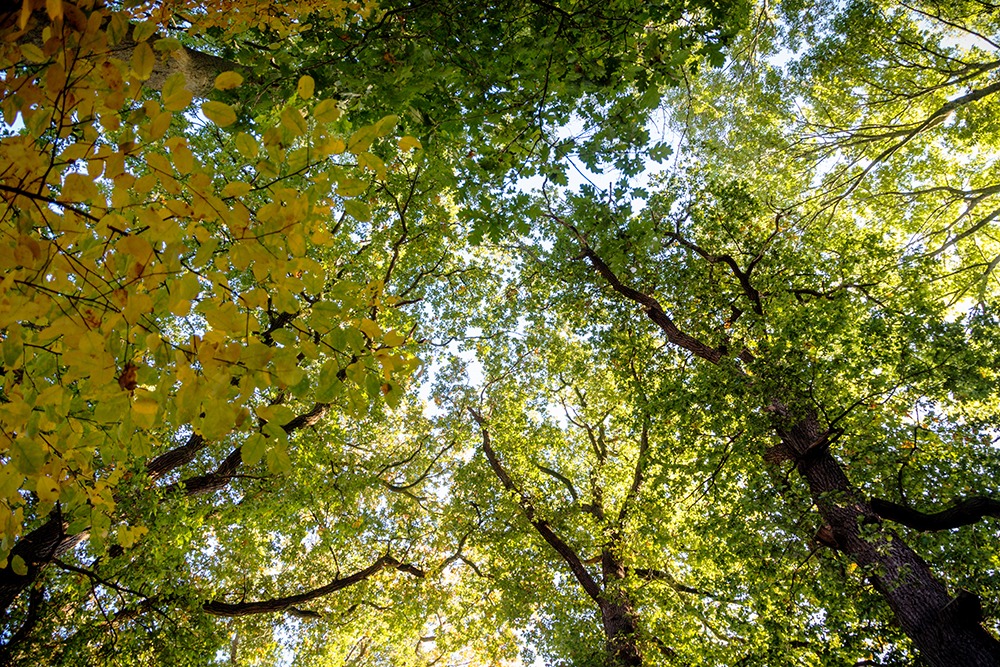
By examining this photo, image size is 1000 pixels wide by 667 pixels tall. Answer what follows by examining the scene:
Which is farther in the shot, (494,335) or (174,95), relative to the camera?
(494,335)

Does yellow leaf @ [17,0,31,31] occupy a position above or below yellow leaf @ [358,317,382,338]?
above

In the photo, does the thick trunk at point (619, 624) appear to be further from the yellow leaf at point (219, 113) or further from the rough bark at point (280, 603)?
the yellow leaf at point (219, 113)

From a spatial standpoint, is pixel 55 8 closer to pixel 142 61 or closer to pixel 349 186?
pixel 142 61

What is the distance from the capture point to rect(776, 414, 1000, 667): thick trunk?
5.14 metres

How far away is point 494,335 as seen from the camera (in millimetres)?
11055

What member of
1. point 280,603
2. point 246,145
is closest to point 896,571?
point 246,145

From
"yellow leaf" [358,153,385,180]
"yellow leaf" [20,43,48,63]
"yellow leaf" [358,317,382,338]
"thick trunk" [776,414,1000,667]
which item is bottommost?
"thick trunk" [776,414,1000,667]

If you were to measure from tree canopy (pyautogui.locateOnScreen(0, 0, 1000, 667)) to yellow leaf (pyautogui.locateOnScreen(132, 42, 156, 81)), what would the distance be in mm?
23

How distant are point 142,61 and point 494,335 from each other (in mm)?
9658

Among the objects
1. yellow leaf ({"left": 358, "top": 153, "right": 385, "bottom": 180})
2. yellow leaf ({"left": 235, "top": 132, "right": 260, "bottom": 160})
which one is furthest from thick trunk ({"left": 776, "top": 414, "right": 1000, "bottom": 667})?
yellow leaf ({"left": 235, "top": 132, "right": 260, "bottom": 160})

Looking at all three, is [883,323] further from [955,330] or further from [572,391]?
[572,391]

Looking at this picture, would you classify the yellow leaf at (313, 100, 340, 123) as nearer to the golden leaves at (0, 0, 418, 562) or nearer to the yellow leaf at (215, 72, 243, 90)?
the golden leaves at (0, 0, 418, 562)

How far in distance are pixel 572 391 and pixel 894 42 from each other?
9.19 meters

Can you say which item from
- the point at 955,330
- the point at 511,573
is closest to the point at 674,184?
the point at 955,330
